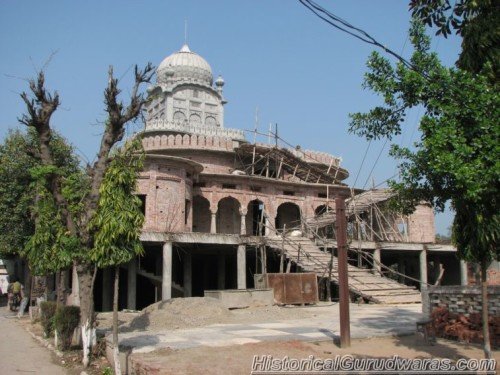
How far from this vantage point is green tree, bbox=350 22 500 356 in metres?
6.66

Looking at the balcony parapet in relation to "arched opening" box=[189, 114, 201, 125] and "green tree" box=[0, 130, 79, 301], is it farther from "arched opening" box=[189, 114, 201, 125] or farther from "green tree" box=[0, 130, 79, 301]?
"green tree" box=[0, 130, 79, 301]

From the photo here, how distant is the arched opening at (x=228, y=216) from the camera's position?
3106cm

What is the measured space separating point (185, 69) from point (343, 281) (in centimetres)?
3394

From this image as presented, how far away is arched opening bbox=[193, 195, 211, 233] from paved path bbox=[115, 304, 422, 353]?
15288mm

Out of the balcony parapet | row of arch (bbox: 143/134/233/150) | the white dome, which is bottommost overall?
row of arch (bbox: 143/134/233/150)

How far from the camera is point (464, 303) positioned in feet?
36.9

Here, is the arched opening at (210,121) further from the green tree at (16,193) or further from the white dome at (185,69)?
the green tree at (16,193)

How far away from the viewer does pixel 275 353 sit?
9.21m

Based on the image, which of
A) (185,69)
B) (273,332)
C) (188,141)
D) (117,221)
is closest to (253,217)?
(188,141)

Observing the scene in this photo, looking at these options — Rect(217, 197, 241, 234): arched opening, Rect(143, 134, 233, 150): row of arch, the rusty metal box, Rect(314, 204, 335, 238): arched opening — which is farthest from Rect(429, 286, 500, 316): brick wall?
Rect(143, 134, 233, 150): row of arch

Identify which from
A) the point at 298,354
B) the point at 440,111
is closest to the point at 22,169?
the point at 298,354

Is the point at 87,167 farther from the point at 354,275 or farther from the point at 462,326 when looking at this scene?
the point at 354,275

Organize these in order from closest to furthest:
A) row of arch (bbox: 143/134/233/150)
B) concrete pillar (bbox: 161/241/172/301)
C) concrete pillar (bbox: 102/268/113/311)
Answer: concrete pillar (bbox: 161/241/172/301), concrete pillar (bbox: 102/268/113/311), row of arch (bbox: 143/134/233/150)

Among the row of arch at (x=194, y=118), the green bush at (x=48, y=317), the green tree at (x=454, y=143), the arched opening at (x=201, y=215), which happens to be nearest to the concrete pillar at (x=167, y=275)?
the green bush at (x=48, y=317)
